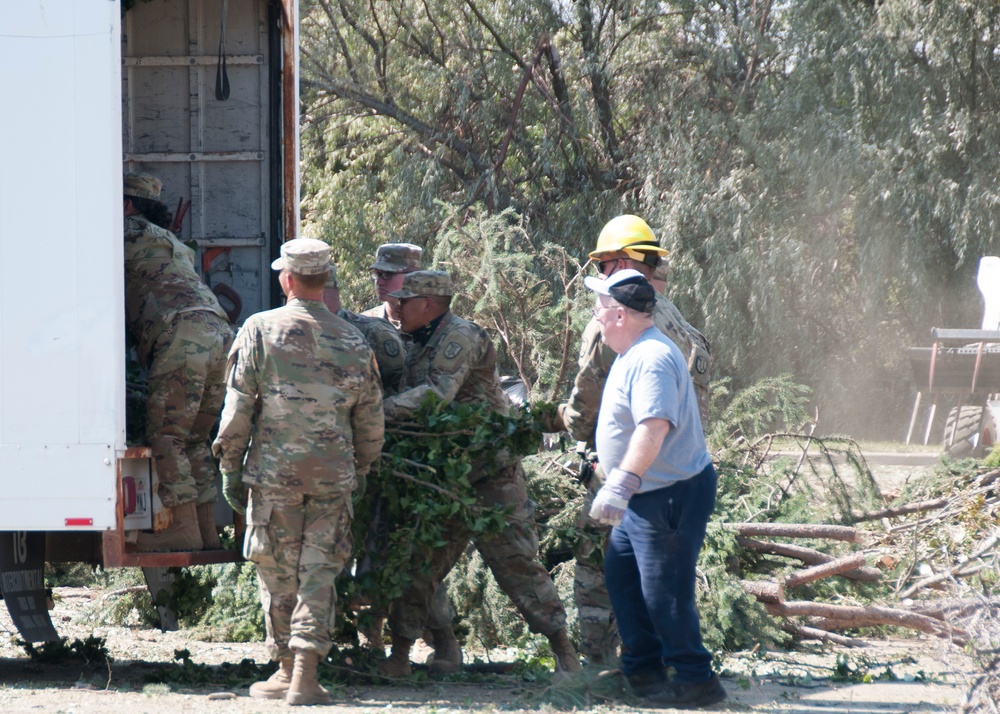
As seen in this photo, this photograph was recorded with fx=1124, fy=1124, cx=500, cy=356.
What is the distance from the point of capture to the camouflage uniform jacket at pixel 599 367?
4.82 metres

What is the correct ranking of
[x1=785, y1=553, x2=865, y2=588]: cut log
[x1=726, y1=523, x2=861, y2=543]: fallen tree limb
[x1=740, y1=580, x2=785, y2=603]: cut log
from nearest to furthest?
[x1=740, y1=580, x2=785, y2=603]: cut log, [x1=785, y1=553, x2=865, y2=588]: cut log, [x1=726, y1=523, x2=861, y2=543]: fallen tree limb

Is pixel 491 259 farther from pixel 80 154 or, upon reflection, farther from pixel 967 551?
pixel 80 154

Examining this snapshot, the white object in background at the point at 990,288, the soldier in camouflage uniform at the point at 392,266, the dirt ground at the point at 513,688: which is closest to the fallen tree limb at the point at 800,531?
the dirt ground at the point at 513,688

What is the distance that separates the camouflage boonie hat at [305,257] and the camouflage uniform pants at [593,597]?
5.09 ft

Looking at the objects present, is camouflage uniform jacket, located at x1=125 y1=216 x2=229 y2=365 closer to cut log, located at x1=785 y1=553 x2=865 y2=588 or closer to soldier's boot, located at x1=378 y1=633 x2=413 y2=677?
soldier's boot, located at x1=378 y1=633 x2=413 y2=677

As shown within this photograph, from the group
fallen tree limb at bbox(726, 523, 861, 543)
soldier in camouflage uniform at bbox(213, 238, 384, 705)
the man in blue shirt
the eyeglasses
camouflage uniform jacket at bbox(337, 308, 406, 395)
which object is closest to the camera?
the man in blue shirt

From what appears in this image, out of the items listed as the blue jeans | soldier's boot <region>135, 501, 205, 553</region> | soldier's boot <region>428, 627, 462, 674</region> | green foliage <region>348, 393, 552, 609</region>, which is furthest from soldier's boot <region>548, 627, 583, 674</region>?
soldier's boot <region>135, 501, 205, 553</region>

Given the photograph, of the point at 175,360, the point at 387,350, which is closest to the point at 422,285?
the point at 387,350

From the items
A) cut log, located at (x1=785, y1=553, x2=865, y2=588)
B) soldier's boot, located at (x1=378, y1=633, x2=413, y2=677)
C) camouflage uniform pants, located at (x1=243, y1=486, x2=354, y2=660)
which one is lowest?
soldier's boot, located at (x1=378, y1=633, x2=413, y2=677)

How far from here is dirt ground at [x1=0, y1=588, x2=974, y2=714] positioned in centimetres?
439

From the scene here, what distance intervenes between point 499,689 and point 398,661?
1.61 feet

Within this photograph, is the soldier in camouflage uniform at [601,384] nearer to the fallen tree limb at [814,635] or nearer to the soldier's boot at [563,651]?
the soldier's boot at [563,651]

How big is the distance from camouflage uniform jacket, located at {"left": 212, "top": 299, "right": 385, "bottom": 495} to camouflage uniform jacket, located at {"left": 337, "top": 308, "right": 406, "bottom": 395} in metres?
1.00

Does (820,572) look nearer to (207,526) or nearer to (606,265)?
(606,265)
